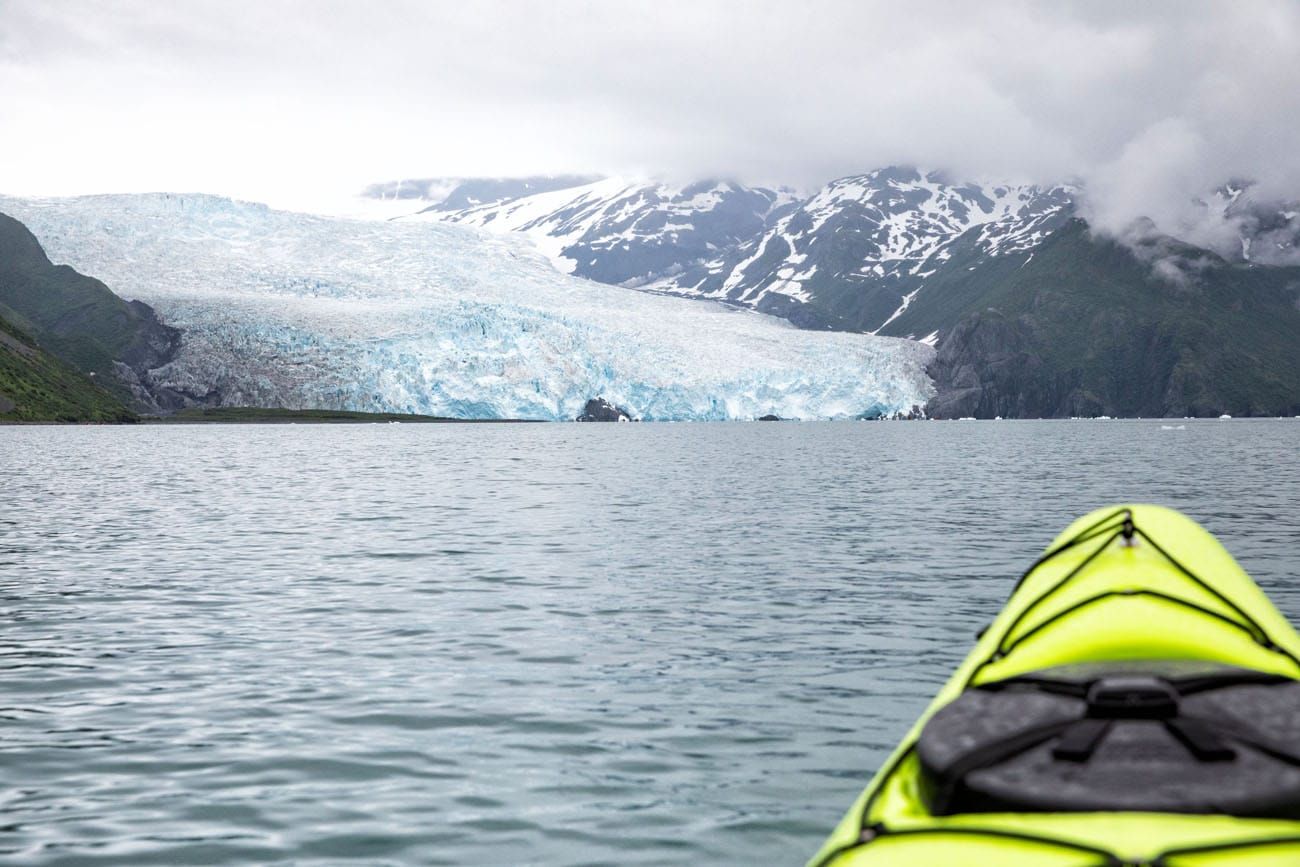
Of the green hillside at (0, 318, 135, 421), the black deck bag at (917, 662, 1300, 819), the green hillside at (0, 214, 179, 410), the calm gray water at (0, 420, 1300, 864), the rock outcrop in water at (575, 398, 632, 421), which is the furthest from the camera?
the green hillside at (0, 214, 179, 410)

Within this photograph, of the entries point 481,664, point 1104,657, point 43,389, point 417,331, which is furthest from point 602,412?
point 1104,657

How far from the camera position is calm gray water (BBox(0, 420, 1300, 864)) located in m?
8.52

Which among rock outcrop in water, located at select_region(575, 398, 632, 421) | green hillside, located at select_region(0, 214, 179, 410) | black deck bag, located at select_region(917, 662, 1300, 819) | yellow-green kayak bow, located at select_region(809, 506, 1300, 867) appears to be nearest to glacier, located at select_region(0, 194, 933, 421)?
rock outcrop in water, located at select_region(575, 398, 632, 421)

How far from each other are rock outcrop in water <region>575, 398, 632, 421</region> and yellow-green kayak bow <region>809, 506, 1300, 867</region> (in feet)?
362

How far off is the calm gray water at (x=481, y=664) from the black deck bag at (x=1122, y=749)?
9.39 ft

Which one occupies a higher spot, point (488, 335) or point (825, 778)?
point (488, 335)

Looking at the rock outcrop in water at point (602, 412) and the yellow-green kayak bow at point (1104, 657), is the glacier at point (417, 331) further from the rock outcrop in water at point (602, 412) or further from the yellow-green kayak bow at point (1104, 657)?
the yellow-green kayak bow at point (1104, 657)

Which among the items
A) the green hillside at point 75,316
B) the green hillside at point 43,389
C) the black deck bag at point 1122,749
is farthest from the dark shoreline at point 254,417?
the black deck bag at point 1122,749

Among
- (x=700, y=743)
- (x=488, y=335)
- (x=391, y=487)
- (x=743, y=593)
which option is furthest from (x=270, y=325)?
(x=700, y=743)

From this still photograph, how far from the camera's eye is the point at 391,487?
142ft

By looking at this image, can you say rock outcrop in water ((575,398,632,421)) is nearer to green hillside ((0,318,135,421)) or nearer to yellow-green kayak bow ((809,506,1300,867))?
green hillside ((0,318,135,421))

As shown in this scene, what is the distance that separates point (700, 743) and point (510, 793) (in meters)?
1.98

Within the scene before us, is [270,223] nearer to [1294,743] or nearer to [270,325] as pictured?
[270,325]

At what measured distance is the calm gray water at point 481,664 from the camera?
28.0 feet
